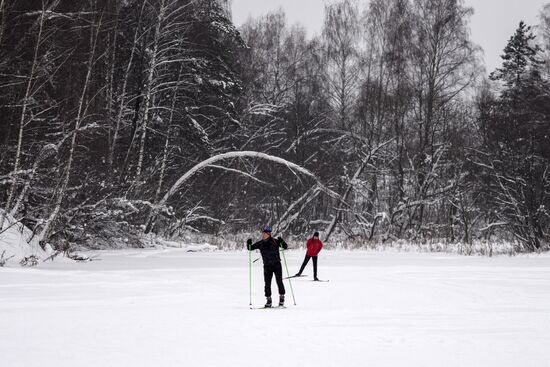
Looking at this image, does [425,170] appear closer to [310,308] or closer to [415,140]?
[415,140]

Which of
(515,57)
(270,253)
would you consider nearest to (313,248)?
(270,253)

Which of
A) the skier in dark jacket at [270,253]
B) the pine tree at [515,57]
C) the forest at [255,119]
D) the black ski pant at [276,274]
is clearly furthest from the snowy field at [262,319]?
the pine tree at [515,57]

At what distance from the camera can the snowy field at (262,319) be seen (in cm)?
639

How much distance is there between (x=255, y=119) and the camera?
1475 inches

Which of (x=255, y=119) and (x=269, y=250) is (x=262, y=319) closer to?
(x=269, y=250)

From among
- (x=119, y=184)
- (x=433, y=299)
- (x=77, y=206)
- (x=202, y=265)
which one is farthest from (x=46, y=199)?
(x=433, y=299)

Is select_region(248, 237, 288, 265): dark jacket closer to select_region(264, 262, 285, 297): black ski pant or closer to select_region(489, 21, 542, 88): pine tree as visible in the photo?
select_region(264, 262, 285, 297): black ski pant

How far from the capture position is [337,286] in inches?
531

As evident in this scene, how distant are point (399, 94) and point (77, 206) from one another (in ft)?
58.2

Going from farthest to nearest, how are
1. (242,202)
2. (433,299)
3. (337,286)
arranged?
1. (242,202)
2. (337,286)
3. (433,299)

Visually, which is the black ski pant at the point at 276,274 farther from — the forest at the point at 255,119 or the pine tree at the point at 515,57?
the pine tree at the point at 515,57

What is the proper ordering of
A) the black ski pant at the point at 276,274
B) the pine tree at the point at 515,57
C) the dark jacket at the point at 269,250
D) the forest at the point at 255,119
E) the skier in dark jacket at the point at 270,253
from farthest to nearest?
the pine tree at the point at 515,57, the forest at the point at 255,119, the dark jacket at the point at 269,250, the skier in dark jacket at the point at 270,253, the black ski pant at the point at 276,274

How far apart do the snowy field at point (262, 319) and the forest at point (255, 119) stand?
15.8 feet

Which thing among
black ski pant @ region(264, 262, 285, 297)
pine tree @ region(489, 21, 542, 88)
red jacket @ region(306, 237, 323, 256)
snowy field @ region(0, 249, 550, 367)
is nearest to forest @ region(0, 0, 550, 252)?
pine tree @ region(489, 21, 542, 88)
